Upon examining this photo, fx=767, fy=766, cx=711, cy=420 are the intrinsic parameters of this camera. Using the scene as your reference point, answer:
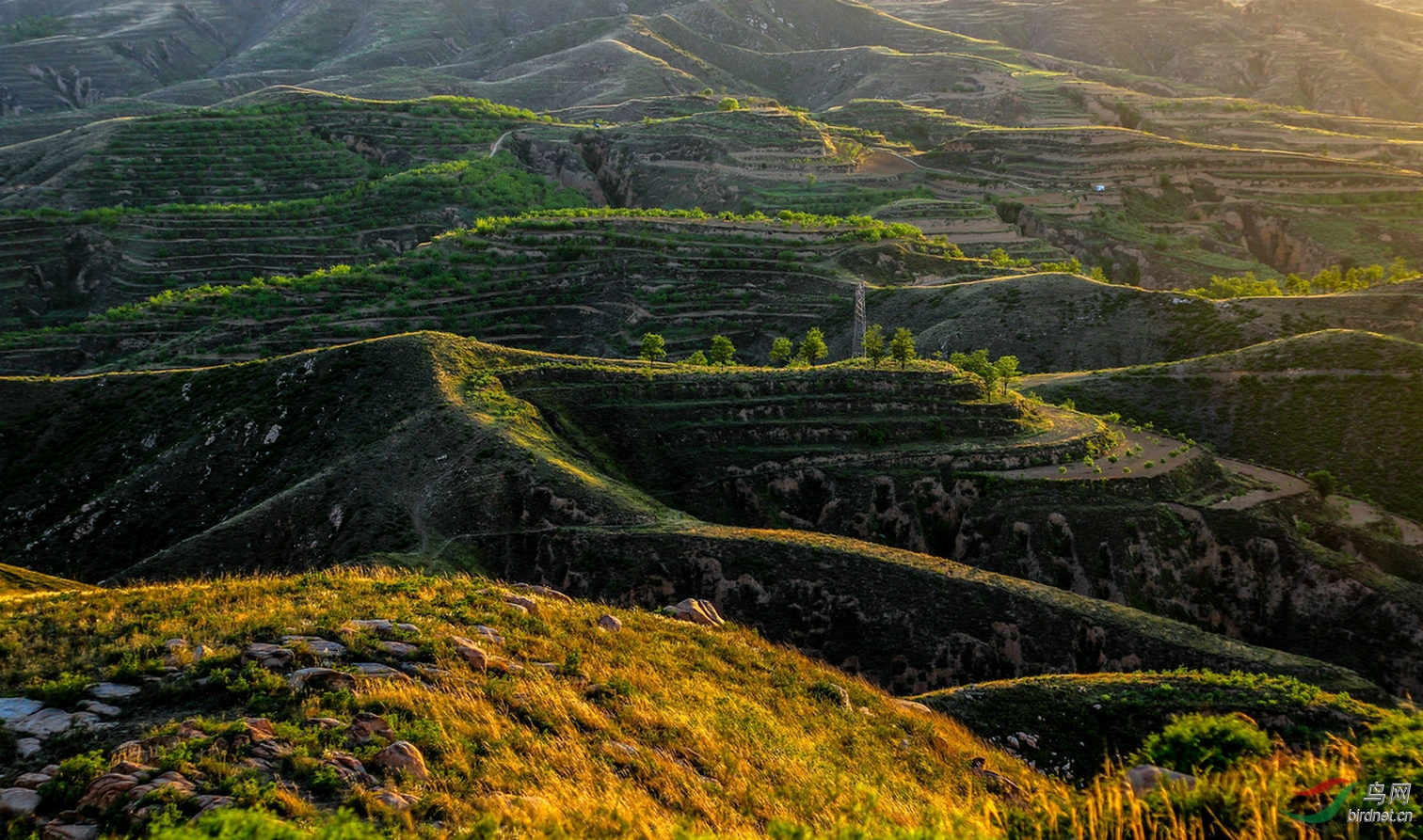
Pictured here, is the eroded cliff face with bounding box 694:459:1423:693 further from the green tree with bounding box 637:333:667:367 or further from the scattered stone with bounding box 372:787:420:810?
the scattered stone with bounding box 372:787:420:810

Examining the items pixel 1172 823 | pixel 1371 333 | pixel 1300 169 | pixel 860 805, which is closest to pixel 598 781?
pixel 860 805

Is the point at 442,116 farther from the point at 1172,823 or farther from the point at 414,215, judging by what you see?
the point at 1172,823

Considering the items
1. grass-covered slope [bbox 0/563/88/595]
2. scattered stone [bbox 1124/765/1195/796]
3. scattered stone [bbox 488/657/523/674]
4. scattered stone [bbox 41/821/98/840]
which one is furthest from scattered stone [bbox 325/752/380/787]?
grass-covered slope [bbox 0/563/88/595]

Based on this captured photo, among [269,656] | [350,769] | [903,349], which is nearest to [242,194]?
[903,349]

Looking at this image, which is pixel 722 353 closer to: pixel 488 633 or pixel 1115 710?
pixel 1115 710

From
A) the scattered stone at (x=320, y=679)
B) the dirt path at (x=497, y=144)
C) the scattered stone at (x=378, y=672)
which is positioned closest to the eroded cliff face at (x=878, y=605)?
the scattered stone at (x=378, y=672)

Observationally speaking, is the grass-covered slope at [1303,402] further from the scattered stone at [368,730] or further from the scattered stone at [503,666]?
the scattered stone at [368,730]
